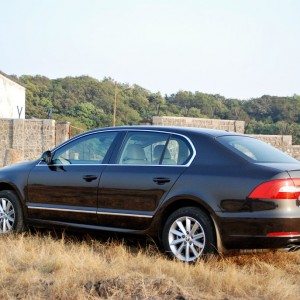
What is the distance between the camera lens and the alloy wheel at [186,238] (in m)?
6.74

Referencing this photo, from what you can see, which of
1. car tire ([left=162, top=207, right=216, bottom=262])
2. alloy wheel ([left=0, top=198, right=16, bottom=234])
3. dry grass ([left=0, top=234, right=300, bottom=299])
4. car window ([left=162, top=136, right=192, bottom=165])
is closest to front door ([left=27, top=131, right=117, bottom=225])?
alloy wheel ([left=0, top=198, right=16, bottom=234])

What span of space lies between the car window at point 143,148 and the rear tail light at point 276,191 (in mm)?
1306

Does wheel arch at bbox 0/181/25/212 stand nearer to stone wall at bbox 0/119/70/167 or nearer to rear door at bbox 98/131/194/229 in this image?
rear door at bbox 98/131/194/229

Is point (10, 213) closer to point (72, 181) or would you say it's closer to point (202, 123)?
point (72, 181)

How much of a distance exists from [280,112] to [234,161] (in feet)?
171

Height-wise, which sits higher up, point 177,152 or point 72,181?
point 177,152

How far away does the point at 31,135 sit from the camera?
96.1 feet

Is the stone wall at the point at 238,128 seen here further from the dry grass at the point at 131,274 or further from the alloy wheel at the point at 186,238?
the alloy wheel at the point at 186,238

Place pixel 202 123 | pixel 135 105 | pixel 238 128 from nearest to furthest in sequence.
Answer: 1. pixel 202 123
2. pixel 238 128
3. pixel 135 105

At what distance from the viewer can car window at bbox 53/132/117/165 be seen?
791 cm

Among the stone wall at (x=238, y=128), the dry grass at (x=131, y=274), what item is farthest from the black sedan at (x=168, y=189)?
the stone wall at (x=238, y=128)

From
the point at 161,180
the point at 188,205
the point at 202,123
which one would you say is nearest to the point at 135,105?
the point at 202,123

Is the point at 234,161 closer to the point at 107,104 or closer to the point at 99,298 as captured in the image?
the point at 99,298

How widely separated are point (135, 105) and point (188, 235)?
6107 cm
